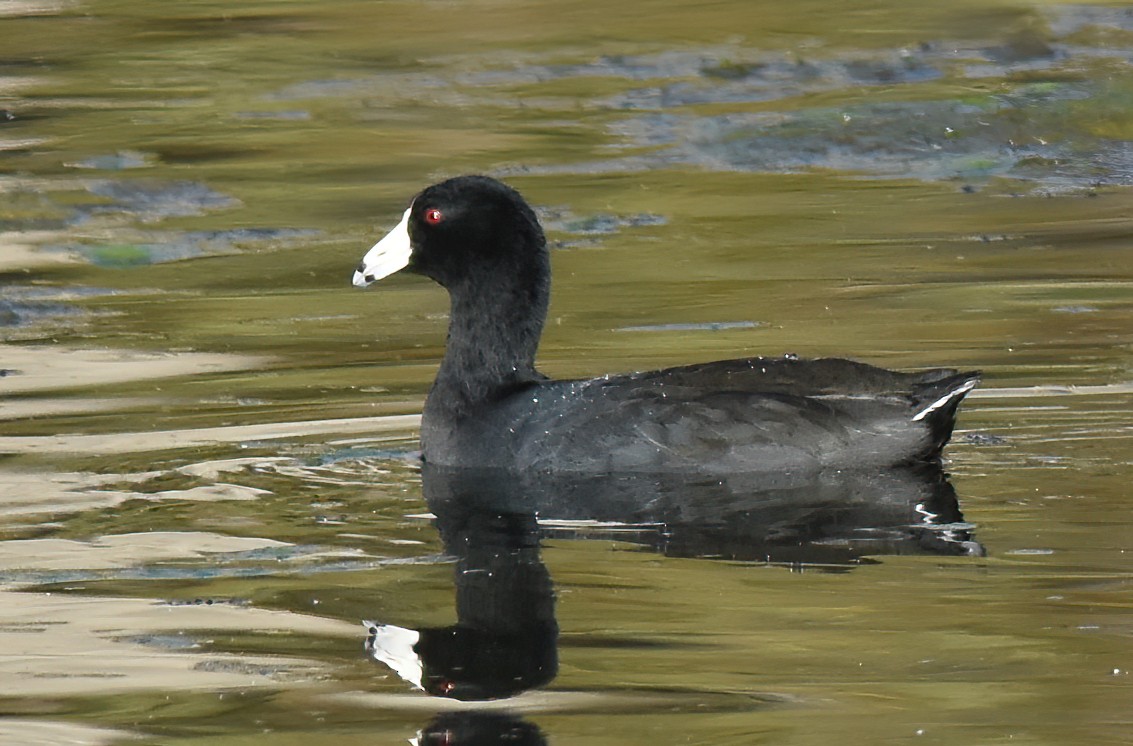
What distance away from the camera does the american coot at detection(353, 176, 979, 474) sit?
8359 mm

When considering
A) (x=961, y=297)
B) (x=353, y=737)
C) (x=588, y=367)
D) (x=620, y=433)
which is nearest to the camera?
(x=353, y=737)

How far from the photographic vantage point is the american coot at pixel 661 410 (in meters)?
8.36

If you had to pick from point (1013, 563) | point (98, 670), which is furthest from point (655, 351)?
point (98, 670)

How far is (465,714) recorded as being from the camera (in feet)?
18.6

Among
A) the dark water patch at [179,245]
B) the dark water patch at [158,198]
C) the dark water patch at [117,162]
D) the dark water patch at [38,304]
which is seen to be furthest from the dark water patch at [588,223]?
the dark water patch at [117,162]

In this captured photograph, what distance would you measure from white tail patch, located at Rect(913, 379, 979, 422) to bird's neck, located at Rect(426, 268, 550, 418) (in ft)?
5.47

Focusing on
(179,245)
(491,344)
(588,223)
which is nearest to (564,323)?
(491,344)

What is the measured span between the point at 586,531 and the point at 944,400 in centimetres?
150

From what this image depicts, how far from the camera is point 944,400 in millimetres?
8281

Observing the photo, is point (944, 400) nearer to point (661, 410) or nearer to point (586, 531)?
point (661, 410)

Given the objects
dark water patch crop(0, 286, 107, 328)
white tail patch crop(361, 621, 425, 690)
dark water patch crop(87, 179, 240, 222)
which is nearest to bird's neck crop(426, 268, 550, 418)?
white tail patch crop(361, 621, 425, 690)

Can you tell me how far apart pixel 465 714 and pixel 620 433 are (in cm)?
290

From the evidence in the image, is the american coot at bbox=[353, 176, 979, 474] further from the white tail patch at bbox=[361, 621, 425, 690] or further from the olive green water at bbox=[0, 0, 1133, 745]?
the white tail patch at bbox=[361, 621, 425, 690]

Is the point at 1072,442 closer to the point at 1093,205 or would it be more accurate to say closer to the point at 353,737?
the point at 353,737
